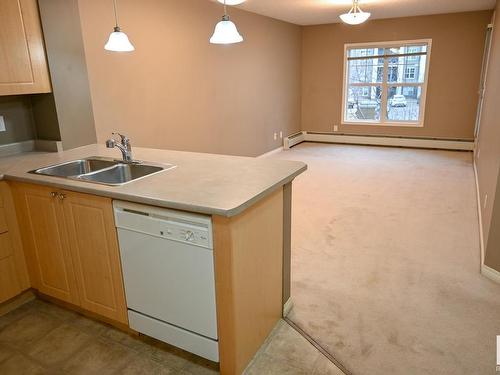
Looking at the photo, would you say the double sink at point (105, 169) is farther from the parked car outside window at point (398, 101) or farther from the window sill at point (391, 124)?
the parked car outside window at point (398, 101)

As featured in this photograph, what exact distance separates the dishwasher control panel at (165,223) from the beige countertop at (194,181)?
0.05 meters

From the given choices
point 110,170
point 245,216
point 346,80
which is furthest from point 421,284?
point 346,80

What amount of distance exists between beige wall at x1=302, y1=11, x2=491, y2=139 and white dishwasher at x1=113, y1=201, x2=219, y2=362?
6.48 metres

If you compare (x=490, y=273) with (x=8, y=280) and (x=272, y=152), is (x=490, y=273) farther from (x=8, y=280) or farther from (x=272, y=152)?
(x=272, y=152)

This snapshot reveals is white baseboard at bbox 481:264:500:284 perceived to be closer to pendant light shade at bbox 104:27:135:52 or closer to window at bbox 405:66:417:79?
pendant light shade at bbox 104:27:135:52

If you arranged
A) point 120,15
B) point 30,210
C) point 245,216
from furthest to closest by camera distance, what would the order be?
point 120,15
point 30,210
point 245,216

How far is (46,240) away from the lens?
7.43ft

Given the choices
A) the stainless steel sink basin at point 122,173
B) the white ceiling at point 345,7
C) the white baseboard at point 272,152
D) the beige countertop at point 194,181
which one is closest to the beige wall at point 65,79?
the beige countertop at point 194,181

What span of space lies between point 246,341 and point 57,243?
127cm

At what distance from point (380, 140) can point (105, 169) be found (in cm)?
619

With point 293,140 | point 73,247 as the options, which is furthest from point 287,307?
point 293,140

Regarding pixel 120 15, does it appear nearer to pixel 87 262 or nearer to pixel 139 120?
pixel 139 120

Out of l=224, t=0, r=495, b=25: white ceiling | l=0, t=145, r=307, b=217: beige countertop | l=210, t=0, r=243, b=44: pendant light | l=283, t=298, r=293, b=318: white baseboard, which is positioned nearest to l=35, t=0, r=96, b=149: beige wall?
l=0, t=145, r=307, b=217: beige countertop

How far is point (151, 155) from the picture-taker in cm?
266
